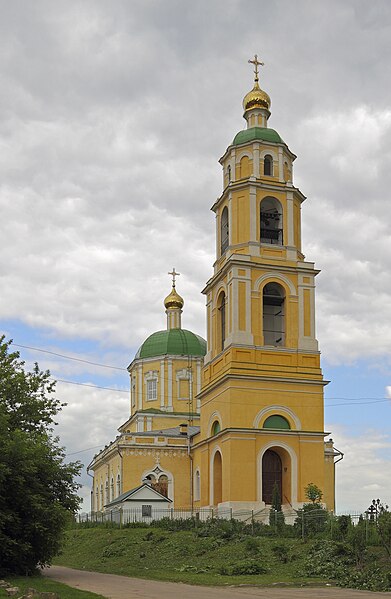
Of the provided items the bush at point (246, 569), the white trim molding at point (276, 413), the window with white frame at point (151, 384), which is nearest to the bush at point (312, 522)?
the bush at point (246, 569)

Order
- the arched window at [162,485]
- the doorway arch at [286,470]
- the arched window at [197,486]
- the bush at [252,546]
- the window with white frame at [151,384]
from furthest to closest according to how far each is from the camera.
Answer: the window with white frame at [151,384]
the arched window at [162,485]
the arched window at [197,486]
the doorway arch at [286,470]
the bush at [252,546]

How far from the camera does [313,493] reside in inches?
1373

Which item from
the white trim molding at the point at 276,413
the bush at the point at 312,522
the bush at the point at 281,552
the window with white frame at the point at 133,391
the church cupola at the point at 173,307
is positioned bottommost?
the bush at the point at 281,552

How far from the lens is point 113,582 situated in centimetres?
2055

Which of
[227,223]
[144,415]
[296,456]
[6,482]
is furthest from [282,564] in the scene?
[144,415]

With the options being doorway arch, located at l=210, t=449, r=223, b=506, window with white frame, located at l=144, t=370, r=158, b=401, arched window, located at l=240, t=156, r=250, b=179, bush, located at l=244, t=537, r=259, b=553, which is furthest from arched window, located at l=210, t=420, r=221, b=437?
window with white frame, located at l=144, t=370, r=158, b=401

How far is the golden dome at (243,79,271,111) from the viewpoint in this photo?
4288cm

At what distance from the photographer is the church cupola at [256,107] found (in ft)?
141

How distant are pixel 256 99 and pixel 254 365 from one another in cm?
1477

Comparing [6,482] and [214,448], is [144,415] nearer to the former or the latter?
[214,448]

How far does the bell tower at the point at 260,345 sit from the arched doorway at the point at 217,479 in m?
0.05

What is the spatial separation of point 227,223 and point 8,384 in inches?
739

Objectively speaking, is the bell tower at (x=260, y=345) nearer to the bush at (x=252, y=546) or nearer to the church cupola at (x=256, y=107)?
the church cupola at (x=256, y=107)

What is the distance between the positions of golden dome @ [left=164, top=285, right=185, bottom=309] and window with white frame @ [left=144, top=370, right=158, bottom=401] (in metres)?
6.24
